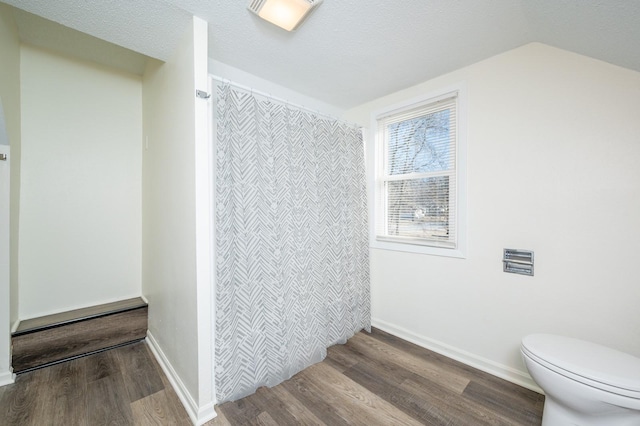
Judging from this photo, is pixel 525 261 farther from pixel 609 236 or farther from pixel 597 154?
pixel 597 154

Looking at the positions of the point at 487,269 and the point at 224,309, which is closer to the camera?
the point at 224,309

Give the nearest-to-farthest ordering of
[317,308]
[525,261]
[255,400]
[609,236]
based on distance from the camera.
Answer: [609,236], [255,400], [525,261], [317,308]

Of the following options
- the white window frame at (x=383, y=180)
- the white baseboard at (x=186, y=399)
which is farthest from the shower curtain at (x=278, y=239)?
the white window frame at (x=383, y=180)

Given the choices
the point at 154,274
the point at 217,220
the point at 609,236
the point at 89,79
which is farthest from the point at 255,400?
the point at 89,79

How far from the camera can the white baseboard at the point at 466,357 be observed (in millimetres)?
1660

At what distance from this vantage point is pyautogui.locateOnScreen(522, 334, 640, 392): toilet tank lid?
103 cm

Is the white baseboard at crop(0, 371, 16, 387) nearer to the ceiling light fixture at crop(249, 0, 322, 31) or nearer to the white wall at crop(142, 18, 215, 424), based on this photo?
the white wall at crop(142, 18, 215, 424)

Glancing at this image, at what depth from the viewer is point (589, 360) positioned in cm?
114

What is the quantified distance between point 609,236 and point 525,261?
0.41 metres

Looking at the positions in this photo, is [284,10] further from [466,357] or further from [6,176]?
[466,357]

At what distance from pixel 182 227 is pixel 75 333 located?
1.36m

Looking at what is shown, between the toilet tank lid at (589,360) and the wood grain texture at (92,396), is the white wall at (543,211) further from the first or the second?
the wood grain texture at (92,396)

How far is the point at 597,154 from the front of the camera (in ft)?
4.67

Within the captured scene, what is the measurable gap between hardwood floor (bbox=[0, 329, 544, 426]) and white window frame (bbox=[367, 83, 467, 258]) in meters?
0.88
